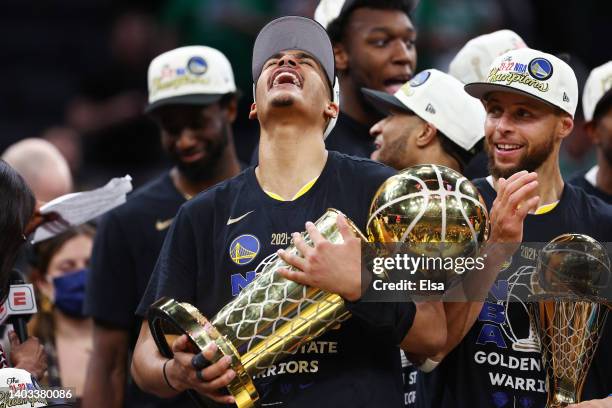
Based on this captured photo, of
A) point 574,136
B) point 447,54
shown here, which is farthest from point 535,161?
point 447,54

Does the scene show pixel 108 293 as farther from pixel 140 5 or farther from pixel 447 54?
pixel 140 5

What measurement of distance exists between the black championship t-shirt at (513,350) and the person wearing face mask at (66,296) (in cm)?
251

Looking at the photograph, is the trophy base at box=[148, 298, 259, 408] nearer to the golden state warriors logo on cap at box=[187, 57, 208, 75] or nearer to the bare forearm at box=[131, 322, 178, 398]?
the bare forearm at box=[131, 322, 178, 398]

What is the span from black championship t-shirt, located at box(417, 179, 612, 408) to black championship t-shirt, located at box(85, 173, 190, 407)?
75.5 inches

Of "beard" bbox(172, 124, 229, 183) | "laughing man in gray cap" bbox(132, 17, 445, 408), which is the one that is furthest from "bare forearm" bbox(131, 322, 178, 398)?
"beard" bbox(172, 124, 229, 183)

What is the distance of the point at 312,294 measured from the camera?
4.23 meters

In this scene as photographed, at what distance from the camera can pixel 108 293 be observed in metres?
6.36

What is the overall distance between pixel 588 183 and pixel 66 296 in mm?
2856

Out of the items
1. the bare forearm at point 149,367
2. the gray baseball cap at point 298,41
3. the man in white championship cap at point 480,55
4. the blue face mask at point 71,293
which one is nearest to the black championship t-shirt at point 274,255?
the bare forearm at point 149,367

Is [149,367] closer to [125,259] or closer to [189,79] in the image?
[125,259]

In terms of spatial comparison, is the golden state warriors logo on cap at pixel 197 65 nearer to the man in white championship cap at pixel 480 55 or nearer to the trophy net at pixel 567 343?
the man in white championship cap at pixel 480 55

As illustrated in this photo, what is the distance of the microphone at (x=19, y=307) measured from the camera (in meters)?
4.99

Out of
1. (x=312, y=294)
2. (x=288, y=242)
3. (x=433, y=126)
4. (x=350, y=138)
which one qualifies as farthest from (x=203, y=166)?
(x=312, y=294)

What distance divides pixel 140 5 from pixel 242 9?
1.30 metres
